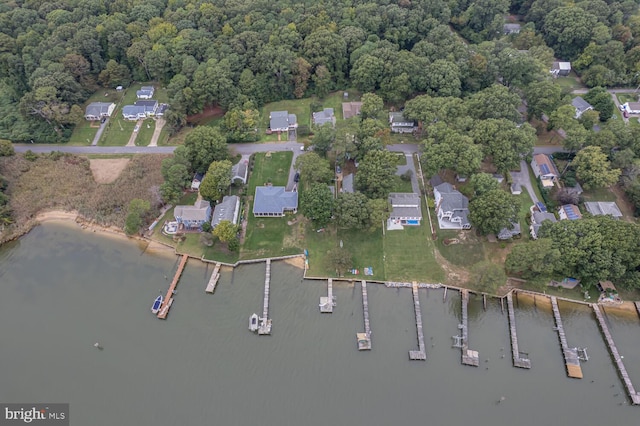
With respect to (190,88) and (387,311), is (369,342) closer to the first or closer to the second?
(387,311)

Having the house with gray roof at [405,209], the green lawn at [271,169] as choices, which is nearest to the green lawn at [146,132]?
the green lawn at [271,169]

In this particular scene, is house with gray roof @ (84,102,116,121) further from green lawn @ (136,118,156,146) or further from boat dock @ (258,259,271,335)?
boat dock @ (258,259,271,335)

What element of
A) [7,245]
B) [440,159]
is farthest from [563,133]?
[7,245]

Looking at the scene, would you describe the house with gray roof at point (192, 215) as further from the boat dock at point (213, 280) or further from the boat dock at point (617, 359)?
the boat dock at point (617, 359)

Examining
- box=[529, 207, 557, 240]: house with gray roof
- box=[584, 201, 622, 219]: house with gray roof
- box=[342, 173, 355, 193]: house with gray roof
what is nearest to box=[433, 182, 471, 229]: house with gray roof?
box=[529, 207, 557, 240]: house with gray roof

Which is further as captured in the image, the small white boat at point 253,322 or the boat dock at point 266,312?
A: the small white boat at point 253,322
